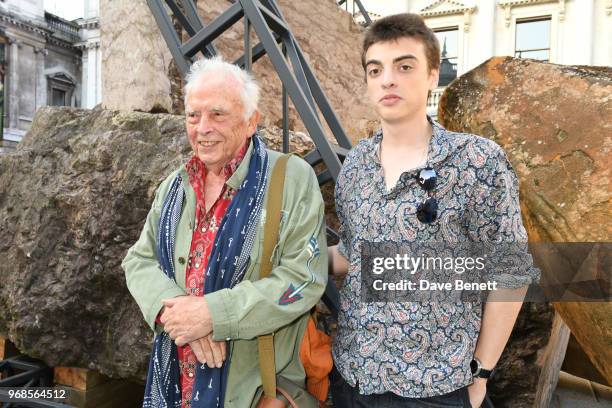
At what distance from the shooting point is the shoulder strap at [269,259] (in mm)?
1525

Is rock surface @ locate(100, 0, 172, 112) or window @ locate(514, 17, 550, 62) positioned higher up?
window @ locate(514, 17, 550, 62)

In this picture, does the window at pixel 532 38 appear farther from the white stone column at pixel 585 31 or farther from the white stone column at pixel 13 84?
the white stone column at pixel 13 84

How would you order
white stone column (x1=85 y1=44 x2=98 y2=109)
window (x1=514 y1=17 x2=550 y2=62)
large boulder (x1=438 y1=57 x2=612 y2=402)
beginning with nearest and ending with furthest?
large boulder (x1=438 y1=57 x2=612 y2=402) < window (x1=514 y1=17 x2=550 y2=62) < white stone column (x1=85 y1=44 x2=98 y2=109)

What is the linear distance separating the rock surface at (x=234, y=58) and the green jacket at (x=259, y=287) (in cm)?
161

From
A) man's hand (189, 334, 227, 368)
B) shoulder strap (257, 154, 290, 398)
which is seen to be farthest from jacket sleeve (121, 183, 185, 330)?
shoulder strap (257, 154, 290, 398)

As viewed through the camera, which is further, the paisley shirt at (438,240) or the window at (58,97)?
the window at (58,97)

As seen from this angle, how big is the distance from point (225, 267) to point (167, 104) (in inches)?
75.0

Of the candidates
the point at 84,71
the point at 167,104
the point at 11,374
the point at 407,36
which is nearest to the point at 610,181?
the point at 407,36

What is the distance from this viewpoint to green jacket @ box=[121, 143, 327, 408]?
145 cm

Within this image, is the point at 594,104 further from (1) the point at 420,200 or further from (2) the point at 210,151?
(2) the point at 210,151

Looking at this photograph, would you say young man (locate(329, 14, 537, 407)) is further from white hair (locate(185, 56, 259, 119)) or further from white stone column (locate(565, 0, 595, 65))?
white stone column (locate(565, 0, 595, 65))

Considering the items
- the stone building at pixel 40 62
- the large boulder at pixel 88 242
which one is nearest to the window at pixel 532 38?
the large boulder at pixel 88 242

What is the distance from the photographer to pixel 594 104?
1911mm

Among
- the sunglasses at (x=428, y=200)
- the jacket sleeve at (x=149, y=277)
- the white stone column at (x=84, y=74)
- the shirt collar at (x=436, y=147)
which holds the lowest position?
the jacket sleeve at (x=149, y=277)
